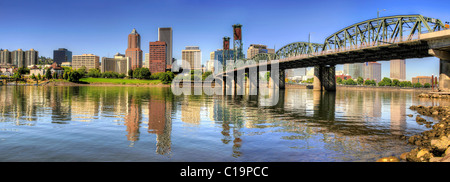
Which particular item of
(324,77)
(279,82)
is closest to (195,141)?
(324,77)

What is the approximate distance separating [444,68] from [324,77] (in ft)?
204

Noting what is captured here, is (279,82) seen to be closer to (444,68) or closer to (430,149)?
(444,68)

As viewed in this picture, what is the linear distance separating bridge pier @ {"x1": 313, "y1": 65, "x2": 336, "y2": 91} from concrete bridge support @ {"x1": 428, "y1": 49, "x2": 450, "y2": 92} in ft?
194

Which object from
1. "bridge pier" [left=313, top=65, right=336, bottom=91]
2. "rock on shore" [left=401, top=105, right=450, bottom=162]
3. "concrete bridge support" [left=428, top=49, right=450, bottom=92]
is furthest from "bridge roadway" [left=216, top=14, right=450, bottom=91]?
"rock on shore" [left=401, top=105, right=450, bottom=162]

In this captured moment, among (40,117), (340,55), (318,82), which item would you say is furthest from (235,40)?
(40,117)

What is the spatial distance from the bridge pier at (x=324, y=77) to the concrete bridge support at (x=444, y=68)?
194 feet

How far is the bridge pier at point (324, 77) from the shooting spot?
129125mm

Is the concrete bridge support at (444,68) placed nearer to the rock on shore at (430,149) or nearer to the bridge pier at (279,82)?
the rock on shore at (430,149)

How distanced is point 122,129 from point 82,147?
5866 mm

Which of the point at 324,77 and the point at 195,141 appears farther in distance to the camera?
the point at 324,77

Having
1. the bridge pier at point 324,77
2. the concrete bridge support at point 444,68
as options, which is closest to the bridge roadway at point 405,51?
the concrete bridge support at point 444,68

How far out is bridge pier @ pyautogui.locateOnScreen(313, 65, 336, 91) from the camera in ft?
424

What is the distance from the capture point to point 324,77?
130500 millimetres
